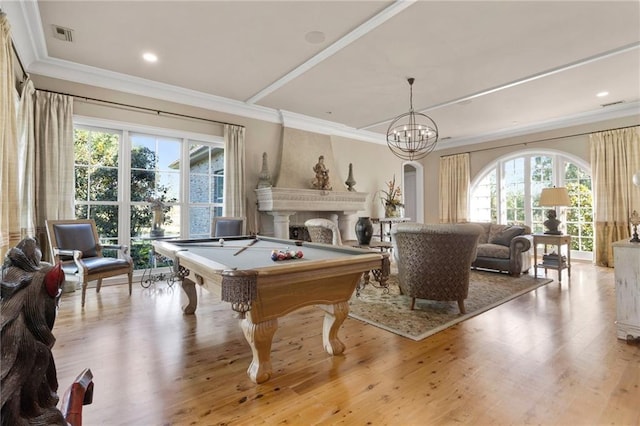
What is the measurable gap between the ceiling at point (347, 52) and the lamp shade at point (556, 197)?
1575 mm

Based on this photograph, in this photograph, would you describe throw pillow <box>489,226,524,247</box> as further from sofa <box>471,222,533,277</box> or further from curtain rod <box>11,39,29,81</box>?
curtain rod <box>11,39,29,81</box>

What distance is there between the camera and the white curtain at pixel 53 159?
3885 mm

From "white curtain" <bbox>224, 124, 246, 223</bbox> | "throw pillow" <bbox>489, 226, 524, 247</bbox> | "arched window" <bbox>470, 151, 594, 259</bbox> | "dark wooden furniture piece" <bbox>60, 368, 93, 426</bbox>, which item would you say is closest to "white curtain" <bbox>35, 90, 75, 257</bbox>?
"white curtain" <bbox>224, 124, 246, 223</bbox>

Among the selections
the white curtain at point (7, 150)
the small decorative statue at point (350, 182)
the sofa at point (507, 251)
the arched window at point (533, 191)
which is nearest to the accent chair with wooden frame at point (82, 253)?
the white curtain at point (7, 150)

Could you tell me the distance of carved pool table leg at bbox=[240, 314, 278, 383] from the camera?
6.53 ft


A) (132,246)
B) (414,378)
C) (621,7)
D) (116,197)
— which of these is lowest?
(414,378)

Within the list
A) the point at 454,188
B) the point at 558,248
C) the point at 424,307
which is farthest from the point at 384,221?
the point at 424,307

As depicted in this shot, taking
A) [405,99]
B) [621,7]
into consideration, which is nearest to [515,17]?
[621,7]

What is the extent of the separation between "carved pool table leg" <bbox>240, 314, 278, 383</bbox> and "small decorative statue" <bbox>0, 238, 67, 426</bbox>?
1260 mm

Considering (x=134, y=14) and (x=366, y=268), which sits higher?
(x=134, y=14)

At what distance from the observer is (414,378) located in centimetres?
204

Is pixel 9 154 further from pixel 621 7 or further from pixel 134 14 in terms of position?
pixel 621 7

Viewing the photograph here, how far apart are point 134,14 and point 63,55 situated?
152cm

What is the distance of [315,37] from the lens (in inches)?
136
